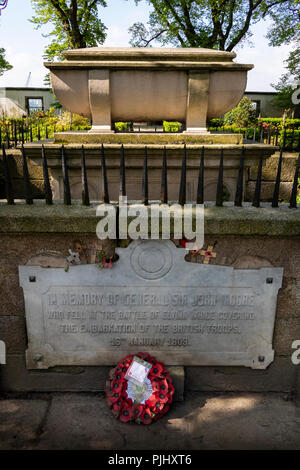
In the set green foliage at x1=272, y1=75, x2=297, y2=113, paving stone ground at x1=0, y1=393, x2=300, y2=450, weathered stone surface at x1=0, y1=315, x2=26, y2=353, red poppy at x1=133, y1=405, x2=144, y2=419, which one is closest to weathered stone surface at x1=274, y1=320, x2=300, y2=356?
paving stone ground at x1=0, y1=393, x2=300, y2=450

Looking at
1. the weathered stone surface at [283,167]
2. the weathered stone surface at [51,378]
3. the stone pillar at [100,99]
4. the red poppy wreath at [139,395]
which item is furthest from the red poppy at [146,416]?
the weathered stone surface at [283,167]

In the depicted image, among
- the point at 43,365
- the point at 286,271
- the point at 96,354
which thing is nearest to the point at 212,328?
the point at 286,271

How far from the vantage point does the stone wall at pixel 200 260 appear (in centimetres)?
244

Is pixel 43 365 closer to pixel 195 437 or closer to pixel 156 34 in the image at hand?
pixel 195 437

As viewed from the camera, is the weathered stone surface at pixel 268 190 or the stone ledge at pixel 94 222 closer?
the stone ledge at pixel 94 222

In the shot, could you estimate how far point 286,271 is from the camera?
2.66m

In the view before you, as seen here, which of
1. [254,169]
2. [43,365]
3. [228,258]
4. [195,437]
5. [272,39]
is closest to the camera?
[195,437]

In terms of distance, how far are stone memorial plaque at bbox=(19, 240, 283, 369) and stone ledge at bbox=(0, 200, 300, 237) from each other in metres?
0.33

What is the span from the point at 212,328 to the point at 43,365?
1.53 m

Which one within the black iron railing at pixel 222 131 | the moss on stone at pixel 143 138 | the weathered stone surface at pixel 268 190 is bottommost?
the weathered stone surface at pixel 268 190

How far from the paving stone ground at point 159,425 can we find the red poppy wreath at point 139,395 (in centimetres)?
7

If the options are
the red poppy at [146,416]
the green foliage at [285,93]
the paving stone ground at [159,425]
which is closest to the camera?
the paving stone ground at [159,425]

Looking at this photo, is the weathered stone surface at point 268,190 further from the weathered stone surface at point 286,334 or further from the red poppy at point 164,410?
the red poppy at point 164,410

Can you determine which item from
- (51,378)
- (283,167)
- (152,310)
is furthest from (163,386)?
(283,167)
